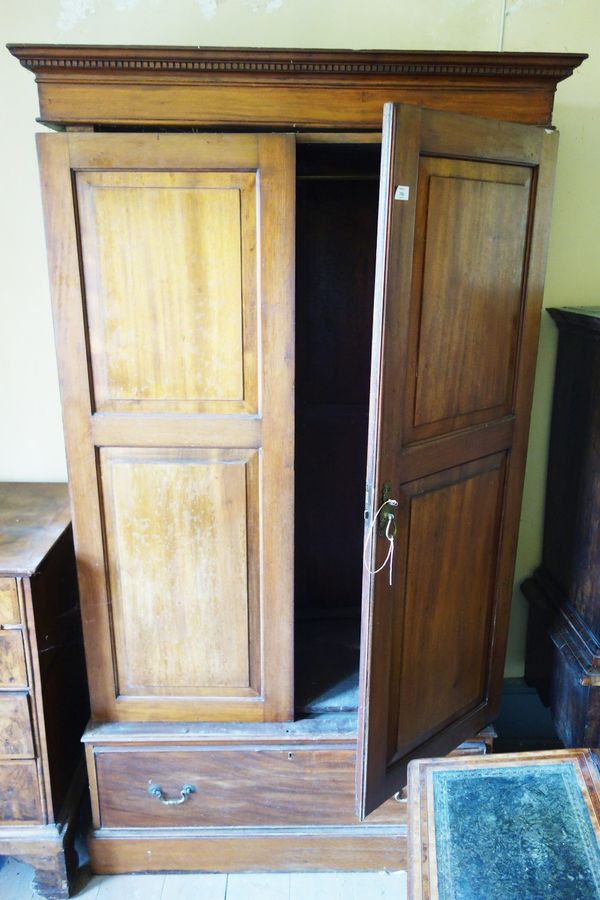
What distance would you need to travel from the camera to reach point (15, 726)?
1.55m

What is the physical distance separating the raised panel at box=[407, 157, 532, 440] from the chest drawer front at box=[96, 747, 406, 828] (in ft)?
2.98

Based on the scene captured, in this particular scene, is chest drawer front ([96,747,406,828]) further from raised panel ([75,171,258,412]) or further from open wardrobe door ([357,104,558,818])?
raised panel ([75,171,258,412])

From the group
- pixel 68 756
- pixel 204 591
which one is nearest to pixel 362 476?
pixel 204 591

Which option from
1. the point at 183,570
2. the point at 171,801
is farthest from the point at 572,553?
the point at 171,801

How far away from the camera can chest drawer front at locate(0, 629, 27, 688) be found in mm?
1498

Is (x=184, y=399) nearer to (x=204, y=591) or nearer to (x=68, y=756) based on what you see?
(x=204, y=591)

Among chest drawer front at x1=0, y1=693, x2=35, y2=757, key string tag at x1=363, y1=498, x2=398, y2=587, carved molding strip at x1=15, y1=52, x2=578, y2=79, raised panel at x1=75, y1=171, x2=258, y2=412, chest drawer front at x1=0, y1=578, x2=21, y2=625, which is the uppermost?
carved molding strip at x1=15, y1=52, x2=578, y2=79

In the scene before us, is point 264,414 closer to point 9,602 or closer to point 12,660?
point 9,602

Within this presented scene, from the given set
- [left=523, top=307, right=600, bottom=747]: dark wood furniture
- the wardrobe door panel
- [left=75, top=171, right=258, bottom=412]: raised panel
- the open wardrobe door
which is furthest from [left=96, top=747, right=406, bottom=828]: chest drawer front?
[left=75, top=171, right=258, bottom=412]: raised panel

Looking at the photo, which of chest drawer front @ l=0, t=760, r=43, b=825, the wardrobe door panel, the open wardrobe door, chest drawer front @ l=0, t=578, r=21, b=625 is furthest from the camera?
chest drawer front @ l=0, t=760, r=43, b=825

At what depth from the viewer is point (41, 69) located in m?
1.29

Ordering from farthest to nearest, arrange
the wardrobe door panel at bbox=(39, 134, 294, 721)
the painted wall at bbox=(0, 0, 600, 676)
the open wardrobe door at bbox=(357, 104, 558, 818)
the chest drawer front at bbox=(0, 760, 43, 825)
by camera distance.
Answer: the painted wall at bbox=(0, 0, 600, 676) < the chest drawer front at bbox=(0, 760, 43, 825) < the wardrobe door panel at bbox=(39, 134, 294, 721) < the open wardrobe door at bbox=(357, 104, 558, 818)

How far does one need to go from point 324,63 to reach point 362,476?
1.17 meters

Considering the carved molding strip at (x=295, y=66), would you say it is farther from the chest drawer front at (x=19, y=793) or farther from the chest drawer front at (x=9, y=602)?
the chest drawer front at (x=19, y=793)
